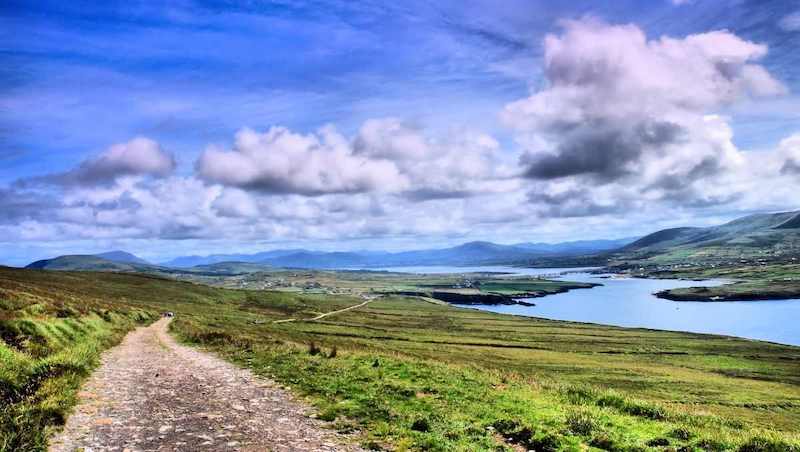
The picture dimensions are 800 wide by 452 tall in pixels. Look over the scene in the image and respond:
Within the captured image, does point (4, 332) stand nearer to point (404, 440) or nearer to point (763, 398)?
point (404, 440)

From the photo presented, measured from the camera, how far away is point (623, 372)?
76.7 metres

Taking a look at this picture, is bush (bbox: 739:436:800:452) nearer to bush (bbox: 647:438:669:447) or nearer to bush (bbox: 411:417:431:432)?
bush (bbox: 647:438:669:447)

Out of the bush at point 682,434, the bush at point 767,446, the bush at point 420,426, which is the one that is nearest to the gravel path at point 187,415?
the bush at point 420,426

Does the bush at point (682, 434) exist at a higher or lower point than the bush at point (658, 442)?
lower

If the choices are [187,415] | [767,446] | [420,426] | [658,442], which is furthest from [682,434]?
[187,415]

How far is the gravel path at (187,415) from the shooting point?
1374 centimetres

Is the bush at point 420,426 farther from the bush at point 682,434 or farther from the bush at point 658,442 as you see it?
the bush at point 682,434

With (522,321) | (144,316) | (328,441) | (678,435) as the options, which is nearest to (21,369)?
(328,441)

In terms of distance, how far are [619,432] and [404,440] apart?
7.96m

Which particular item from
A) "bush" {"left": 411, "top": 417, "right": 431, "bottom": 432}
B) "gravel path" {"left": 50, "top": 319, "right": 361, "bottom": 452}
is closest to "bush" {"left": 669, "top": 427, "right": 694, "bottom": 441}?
"bush" {"left": 411, "top": 417, "right": 431, "bottom": 432}

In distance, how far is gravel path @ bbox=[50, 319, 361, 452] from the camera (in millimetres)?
13742

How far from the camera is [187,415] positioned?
54.8 ft

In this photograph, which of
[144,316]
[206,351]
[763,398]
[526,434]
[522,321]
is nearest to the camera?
[526,434]

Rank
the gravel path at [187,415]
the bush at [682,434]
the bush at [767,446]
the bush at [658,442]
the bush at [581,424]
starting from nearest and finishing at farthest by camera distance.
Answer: the gravel path at [187,415]
the bush at [767,446]
the bush at [658,442]
the bush at [682,434]
the bush at [581,424]
